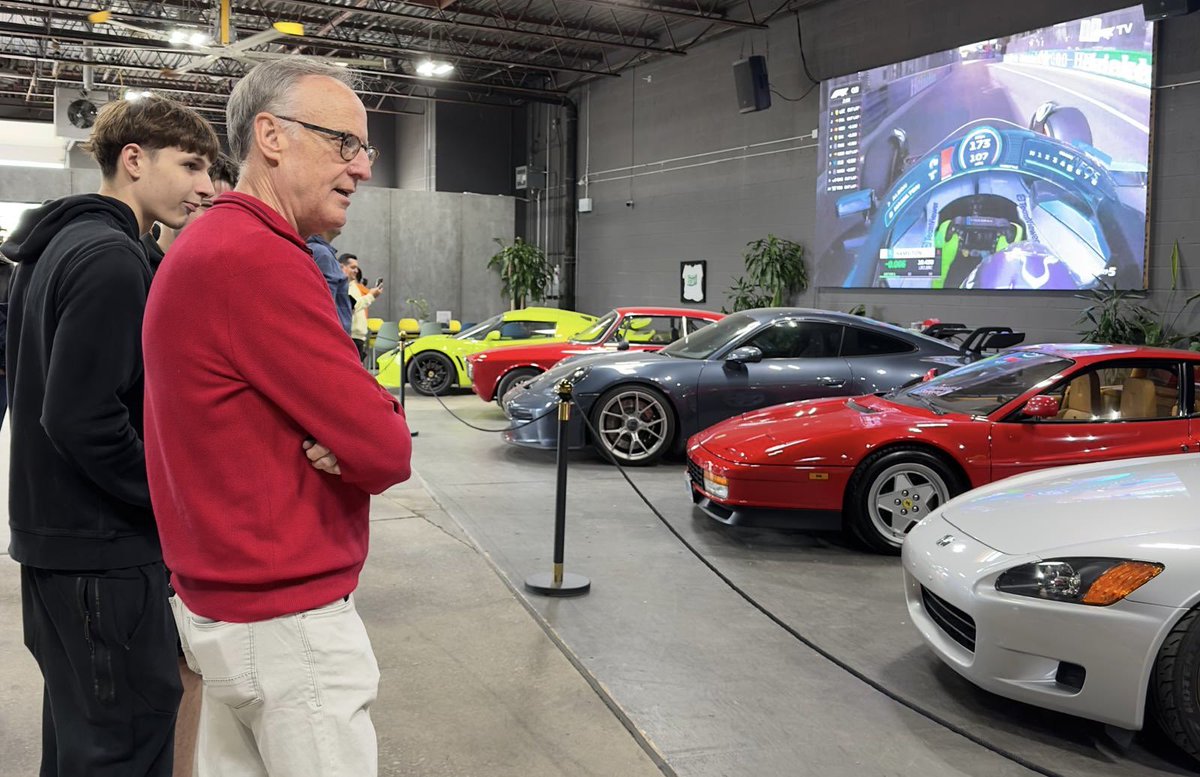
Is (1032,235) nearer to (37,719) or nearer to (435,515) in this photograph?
(435,515)

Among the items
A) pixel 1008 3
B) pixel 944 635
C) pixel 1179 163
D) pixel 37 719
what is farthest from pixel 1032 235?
pixel 37 719

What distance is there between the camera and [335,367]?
147 centimetres

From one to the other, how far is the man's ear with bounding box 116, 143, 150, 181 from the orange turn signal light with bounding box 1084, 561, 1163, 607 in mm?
2881

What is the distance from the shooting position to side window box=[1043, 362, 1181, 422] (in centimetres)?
546

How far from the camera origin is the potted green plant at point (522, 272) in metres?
21.2

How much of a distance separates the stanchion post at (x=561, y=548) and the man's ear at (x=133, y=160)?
2786mm

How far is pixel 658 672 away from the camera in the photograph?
3906 millimetres

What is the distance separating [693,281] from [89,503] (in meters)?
15.7

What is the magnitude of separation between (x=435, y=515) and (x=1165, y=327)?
7542 mm

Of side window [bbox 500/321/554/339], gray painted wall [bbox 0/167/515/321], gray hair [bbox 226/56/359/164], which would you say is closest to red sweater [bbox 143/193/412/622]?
gray hair [bbox 226/56/359/164]

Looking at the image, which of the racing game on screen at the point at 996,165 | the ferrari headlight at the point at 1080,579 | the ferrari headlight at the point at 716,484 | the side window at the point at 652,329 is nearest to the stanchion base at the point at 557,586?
the ferrari headlight at the point at 716,484

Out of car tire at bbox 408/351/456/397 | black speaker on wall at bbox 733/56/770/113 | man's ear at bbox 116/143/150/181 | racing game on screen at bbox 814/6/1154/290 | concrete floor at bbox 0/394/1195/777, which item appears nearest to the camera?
man's ear at bbox 116/143/150/181

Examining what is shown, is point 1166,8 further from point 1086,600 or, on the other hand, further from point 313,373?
point 313,373

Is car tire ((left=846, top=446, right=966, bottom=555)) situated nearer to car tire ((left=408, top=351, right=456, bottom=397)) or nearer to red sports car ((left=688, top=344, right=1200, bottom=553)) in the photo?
red sports car ((left=688, top=344, right=1200, bottom=553))
